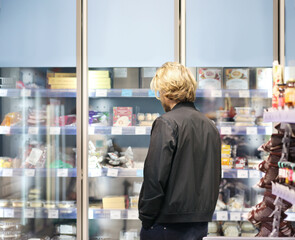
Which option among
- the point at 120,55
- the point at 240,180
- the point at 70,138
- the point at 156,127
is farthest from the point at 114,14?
the point at 240,180

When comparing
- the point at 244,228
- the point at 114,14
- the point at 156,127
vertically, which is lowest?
the point at 244,228

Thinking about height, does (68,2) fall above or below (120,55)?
above

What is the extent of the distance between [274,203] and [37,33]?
7.36ft

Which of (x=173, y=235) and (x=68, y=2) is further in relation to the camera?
(x=68, y=2)

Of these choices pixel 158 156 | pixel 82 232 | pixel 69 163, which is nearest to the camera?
pixel 158 156

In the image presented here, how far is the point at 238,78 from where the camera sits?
2885mm

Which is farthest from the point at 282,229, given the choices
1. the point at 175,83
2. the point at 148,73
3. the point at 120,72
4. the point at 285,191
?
the point at 120,72

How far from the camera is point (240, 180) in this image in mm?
2986

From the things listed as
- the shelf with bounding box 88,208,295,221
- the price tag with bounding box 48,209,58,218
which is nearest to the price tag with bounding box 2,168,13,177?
the price tag with bounding box 48,209,58,218

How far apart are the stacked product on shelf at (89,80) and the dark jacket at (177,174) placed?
1283mm

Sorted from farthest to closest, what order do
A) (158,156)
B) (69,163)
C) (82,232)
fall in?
1. (69,163)
2. (82,232)
3. (158,156)

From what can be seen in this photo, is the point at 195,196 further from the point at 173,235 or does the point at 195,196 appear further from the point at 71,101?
the point at 71,101

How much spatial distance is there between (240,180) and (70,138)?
1.49m

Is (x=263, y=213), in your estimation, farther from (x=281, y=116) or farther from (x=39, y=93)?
(x=39, y=93)
